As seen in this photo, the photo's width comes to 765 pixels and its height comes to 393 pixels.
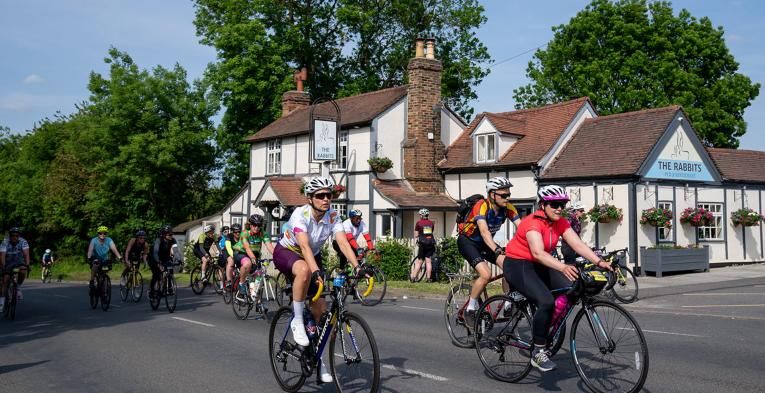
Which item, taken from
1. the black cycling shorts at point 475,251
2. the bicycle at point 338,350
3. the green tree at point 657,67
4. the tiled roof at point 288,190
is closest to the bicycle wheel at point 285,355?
the bicycle at point 338,350

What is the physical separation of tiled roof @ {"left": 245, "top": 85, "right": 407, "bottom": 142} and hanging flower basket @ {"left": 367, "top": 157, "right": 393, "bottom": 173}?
1634 millimetres

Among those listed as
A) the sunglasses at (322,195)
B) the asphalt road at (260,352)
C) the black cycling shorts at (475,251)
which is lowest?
the asphalt road at (260,352)

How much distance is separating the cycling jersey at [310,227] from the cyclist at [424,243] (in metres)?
12.7

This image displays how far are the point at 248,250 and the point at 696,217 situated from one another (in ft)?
57.7

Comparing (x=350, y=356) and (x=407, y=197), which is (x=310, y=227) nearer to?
(x=350, y=356)

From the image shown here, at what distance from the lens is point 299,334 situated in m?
6.54

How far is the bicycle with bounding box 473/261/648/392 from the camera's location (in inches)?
237

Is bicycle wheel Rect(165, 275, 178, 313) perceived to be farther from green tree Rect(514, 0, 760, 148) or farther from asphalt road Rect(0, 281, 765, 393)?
green tree Rect(514, 0, 760, 148)

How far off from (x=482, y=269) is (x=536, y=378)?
1.66 metres

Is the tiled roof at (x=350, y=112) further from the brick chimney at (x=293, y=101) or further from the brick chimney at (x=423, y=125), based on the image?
the brick chimney at (x=423, y=125)

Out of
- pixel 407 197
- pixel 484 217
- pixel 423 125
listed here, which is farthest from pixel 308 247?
pixel 423 125

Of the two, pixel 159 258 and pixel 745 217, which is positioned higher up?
pixel 745 217

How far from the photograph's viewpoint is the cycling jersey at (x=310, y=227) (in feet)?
22.3

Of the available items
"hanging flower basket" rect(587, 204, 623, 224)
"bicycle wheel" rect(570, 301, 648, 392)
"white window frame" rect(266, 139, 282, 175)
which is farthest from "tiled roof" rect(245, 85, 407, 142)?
"bicycle wheel" rect(570, 301, 648, 392)
